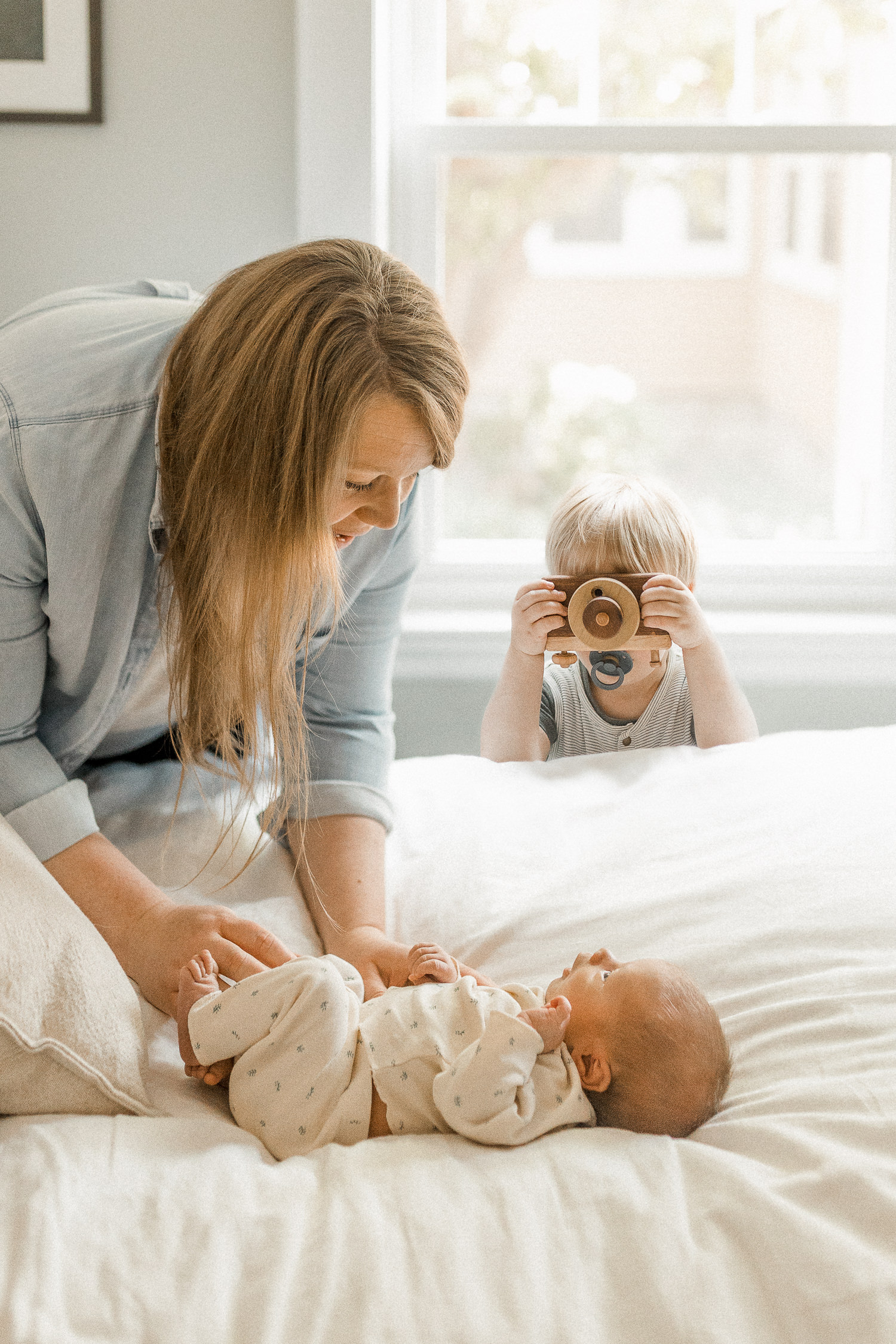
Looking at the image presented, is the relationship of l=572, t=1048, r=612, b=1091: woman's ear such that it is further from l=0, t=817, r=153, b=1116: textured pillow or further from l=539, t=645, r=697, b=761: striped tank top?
l=539, t=645, r=697, b=761: striped tank top

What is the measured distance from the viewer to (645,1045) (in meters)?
0.92

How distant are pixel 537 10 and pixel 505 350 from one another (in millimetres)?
543

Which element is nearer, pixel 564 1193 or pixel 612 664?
pixel 564 1193

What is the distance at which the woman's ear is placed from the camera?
93 centimetres

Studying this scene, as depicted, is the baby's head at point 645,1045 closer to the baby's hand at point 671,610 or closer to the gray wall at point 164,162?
the baby's hand at point 671,610

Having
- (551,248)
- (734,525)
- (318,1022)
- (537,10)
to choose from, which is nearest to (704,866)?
(318,1022)

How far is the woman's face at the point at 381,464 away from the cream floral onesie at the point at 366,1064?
0.38 m

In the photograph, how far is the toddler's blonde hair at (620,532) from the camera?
4.97ft

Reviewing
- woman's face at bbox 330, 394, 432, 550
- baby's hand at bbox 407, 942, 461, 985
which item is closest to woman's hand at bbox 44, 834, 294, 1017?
baby's hand at bbox 407, 942, 461, 985

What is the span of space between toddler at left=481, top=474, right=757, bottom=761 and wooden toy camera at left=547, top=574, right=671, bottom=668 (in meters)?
0.02

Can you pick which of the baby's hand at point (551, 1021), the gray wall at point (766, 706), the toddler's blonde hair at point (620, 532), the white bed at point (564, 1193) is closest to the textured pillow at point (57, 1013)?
the white bed at point (564, 1193)

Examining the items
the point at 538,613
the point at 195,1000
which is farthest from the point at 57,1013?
the point at 538,613

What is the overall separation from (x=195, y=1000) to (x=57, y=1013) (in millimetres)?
118

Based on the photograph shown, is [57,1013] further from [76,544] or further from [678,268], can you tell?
[678,268]
